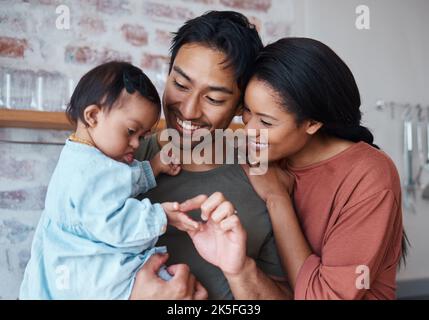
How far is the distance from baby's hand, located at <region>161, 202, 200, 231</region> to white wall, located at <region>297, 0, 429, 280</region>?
101 centimetres

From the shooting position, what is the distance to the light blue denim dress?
0.66m

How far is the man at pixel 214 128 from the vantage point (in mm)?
756

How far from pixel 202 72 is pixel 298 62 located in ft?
0.51

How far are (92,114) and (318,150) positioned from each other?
399mm

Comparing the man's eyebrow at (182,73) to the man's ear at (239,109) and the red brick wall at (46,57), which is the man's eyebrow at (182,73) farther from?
the red brick wall at (46,57)

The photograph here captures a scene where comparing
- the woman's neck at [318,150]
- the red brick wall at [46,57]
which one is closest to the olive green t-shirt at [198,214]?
the woman's neck at [318,150]

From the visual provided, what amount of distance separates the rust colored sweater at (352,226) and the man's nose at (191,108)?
23 centimetres

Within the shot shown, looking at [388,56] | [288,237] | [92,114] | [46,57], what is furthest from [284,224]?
[388,56]

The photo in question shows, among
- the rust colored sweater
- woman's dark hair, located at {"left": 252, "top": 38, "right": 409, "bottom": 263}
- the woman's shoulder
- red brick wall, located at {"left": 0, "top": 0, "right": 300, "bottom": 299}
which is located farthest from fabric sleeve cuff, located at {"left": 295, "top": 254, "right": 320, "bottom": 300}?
red brick wall, located at {"left": 0, "top": 0, "right": 300, "bottom": 299}

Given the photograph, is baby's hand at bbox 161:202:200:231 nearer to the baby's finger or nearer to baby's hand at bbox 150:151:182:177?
the baby's finger

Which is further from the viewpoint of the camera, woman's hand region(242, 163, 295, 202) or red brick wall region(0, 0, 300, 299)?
red brick wall region(0, 0, 300, 299)

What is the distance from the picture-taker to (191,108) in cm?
77

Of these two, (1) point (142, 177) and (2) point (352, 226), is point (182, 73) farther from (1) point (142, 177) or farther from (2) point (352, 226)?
(2) point (352, 226)

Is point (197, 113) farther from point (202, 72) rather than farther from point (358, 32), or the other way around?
point (358, 32)
